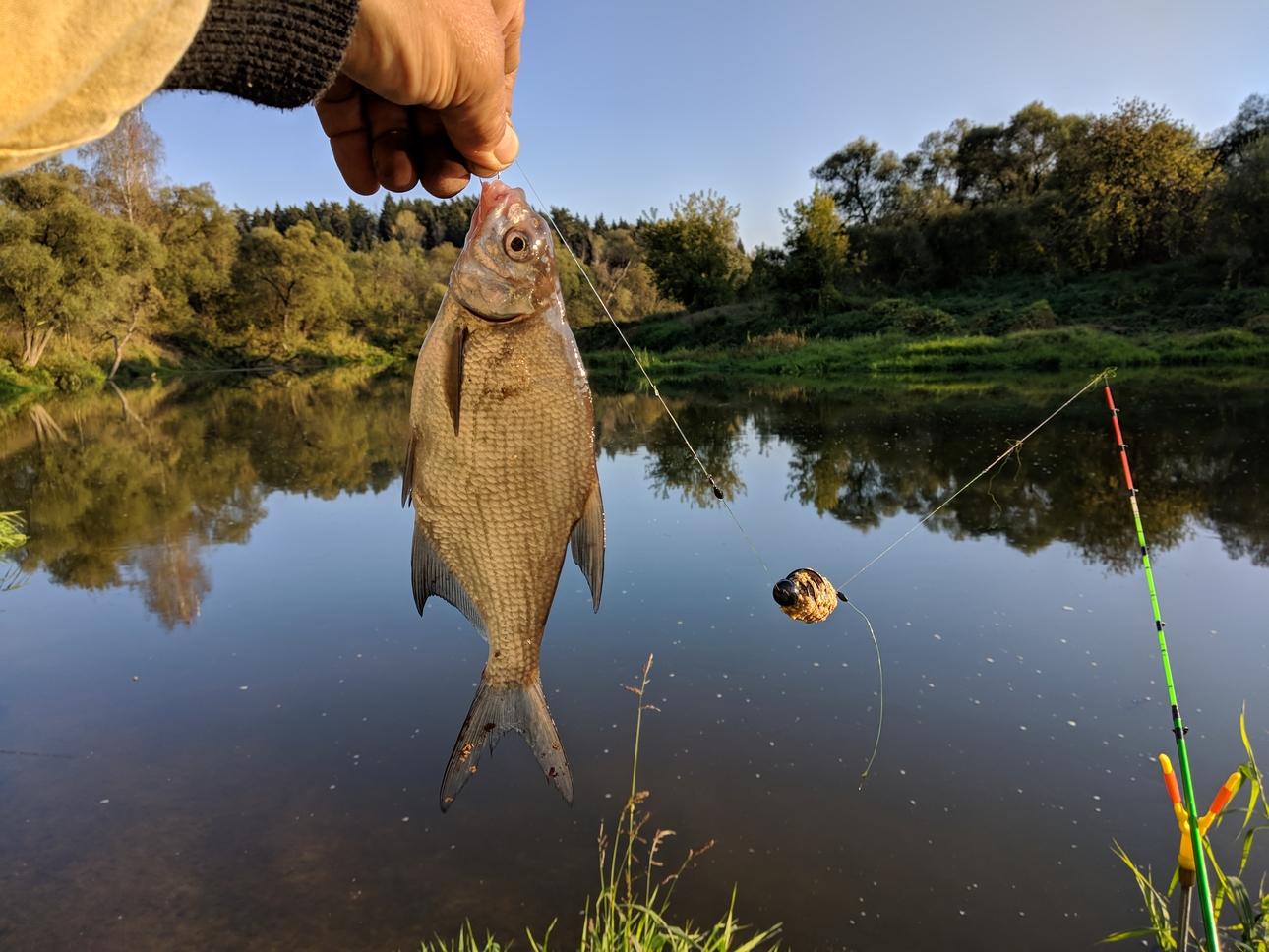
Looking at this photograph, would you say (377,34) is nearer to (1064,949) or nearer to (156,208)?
(1064,949)

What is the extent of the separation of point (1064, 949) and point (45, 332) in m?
39.9

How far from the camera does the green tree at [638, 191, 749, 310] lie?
130ft

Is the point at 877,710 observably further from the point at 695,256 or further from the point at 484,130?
the point at 695,256

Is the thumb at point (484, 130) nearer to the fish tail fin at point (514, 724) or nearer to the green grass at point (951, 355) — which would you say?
the fish tail fin at point (514, 724)

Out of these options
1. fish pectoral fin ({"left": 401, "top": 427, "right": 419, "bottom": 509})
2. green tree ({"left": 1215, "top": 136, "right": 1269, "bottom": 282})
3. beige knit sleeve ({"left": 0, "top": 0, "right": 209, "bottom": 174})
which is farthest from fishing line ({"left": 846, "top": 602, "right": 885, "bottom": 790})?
green tree ({"left": 1215, "top": 136, "right": 1269, "bottom": 282})

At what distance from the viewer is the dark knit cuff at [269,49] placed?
1.03 meters

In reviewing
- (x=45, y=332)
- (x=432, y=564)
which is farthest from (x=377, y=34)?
(x=45, y=332)

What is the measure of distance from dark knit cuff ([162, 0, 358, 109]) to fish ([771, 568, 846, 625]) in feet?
8.37

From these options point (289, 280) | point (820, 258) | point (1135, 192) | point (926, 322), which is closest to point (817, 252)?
point (820, 258)

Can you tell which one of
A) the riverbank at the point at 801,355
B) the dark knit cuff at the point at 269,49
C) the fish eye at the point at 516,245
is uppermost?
the riverbank at the point at 801,355

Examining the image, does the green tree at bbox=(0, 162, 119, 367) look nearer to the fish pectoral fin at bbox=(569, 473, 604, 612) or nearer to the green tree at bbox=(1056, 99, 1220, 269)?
the fish pectoral fin at bbox=(569, 473, 604, 612)

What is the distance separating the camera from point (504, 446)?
1.78 m

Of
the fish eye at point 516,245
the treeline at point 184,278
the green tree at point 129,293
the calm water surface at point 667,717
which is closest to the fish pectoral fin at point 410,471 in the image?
the fish eye at point 516,245

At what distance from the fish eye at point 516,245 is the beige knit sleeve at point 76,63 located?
3.08ft
